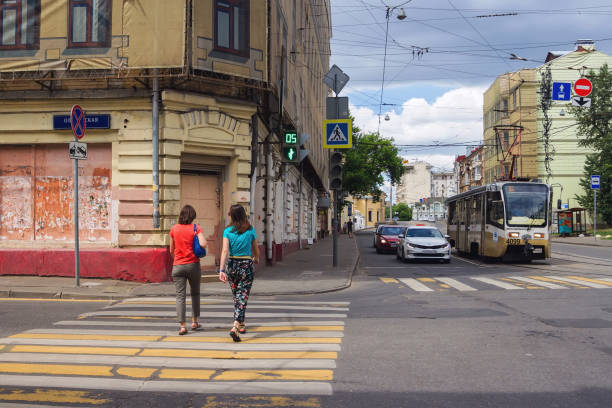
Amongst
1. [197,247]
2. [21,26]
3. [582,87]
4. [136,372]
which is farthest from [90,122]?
[582,87]

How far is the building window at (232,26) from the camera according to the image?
47.6ft

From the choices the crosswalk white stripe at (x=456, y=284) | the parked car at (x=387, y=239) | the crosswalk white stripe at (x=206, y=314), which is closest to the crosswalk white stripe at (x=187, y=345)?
Result: the crosswalk white stripe at (x=206, y=314)

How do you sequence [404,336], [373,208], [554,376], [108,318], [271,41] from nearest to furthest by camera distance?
[554,376] → [404,336] → [108,318] → [271,41] → [373,208]

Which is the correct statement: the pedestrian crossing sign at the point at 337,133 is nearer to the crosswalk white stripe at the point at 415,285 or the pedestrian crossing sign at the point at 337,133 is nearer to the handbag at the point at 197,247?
the crosswalk white stripe at the point at 415,285

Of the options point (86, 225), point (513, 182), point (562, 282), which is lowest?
point (562, 282)

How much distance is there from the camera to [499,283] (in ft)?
46.6

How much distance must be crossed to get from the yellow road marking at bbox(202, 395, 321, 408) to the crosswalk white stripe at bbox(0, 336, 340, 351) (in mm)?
1874

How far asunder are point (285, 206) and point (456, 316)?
16123 mm

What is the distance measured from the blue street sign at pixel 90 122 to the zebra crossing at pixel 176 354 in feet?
20.0

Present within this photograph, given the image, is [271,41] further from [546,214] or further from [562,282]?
[546,214]

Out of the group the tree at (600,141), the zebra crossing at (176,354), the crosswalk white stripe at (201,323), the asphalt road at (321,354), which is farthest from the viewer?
the tree at (600,141)

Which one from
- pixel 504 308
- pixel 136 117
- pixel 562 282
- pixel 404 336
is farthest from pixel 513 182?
pixel 404 336

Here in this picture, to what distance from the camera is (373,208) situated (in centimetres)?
13225

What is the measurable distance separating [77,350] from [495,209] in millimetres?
17161
